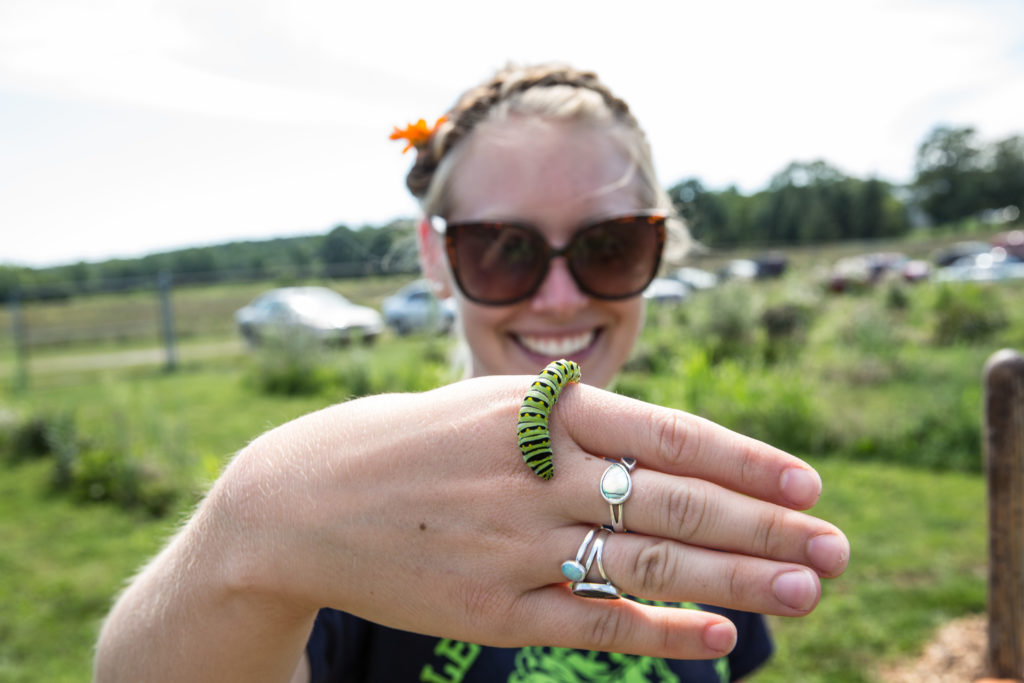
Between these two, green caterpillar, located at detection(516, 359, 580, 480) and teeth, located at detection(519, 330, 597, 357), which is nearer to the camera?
green caterpillar, located at detection(516, 359, 580, 480)

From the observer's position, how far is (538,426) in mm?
928

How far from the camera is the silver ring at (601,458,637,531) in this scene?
0.89m

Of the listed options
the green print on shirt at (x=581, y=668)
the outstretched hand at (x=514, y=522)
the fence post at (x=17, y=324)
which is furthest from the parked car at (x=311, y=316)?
the outstretched hand at (x=514, y=522)

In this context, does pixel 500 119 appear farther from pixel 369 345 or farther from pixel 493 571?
pixel 369 345

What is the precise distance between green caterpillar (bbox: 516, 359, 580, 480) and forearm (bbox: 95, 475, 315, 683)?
1.50 ft

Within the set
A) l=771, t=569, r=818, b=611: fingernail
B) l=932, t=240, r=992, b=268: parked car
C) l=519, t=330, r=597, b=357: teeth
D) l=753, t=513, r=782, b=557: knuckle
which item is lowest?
l=932, t=240, r=992, b=268: parked car

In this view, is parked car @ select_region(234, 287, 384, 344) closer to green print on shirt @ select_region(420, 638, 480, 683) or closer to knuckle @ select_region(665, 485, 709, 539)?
green print on shirt @ select_region(420, 638, 480, 683)

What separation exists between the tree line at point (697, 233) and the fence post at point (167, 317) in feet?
0.63

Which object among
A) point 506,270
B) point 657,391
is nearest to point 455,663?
point 506,270

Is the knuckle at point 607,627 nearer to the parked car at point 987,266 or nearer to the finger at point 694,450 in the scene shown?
the finger at point 694,450

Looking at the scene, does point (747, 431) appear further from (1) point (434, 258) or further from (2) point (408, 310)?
(2) point (408, 310)

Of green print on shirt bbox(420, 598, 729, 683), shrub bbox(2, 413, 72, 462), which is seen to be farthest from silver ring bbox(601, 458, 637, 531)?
shrub bbox(2, 413, 72, 462)

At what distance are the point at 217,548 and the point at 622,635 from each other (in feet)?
2.03

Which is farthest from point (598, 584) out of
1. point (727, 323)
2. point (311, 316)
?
point (311, 316)
